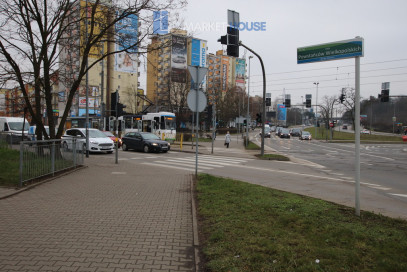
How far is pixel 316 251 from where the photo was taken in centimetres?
385

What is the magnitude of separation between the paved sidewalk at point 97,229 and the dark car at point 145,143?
44.0 feet

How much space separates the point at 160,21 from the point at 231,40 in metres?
2.97

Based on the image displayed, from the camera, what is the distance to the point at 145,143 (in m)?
22.4

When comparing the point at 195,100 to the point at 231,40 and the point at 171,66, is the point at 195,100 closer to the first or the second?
the point at 231,40

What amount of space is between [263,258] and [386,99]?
29.9 metres

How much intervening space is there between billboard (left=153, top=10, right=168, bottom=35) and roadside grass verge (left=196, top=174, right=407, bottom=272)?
343 inches

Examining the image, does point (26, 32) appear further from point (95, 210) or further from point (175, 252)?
point (175, 252)

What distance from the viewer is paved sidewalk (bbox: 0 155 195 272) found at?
3.86m

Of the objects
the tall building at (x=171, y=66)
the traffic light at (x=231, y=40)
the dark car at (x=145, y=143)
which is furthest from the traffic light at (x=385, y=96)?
the traffic light at (x=231, y=40)

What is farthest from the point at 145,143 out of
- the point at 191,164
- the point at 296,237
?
the point at 296,237

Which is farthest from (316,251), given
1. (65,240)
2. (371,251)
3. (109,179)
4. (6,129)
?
(6,129)

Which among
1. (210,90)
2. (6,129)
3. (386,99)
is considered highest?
(210,90)

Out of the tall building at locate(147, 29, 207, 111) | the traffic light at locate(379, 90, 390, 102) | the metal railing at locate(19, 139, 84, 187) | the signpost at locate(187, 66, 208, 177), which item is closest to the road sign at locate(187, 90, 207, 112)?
the signpost at locate(187, 66, 208, 177)

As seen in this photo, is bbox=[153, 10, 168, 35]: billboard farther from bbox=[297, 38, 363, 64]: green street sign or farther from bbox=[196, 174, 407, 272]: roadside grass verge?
bbox=[196, 174, 407, 272]: roadside grass verge
